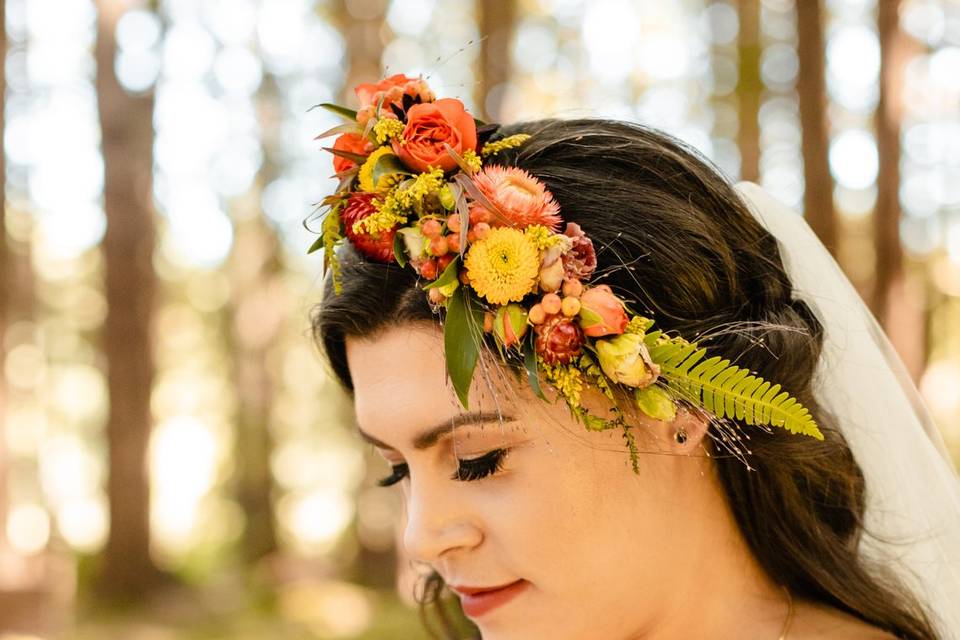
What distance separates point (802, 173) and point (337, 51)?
8583 mm

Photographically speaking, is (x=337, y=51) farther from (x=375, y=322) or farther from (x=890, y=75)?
(x=375, y=322)

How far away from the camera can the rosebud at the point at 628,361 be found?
163 centimetres

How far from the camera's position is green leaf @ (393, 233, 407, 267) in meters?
1.80

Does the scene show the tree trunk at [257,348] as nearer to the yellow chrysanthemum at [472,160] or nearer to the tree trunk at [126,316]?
the tree trunk at [126,316]

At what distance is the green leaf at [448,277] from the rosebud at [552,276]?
0.15 meters

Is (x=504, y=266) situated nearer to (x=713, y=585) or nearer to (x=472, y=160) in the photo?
(x=472, y=160)

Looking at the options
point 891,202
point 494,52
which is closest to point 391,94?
point 891,202

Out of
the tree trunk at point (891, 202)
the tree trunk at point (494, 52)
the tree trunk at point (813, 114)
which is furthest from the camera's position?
the tree trunk at point (494, 52)

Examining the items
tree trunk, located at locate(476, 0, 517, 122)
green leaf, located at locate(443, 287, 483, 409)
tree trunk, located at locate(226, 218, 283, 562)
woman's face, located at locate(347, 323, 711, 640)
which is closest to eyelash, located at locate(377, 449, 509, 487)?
woman's face, located at locate(347, 323, 711, 640)

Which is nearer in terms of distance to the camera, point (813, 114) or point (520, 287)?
point (520, 287)

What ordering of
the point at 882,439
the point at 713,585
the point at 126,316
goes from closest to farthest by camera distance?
1. the point at 713,585
2. the point at 882,439
3. the point at 126,316

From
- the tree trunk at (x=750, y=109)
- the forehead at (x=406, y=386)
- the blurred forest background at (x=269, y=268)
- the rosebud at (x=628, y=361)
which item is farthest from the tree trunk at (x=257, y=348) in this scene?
the rosebud at (x=628, y=361)

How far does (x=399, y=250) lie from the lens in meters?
1.81

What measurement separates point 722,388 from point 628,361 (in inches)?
6.9
